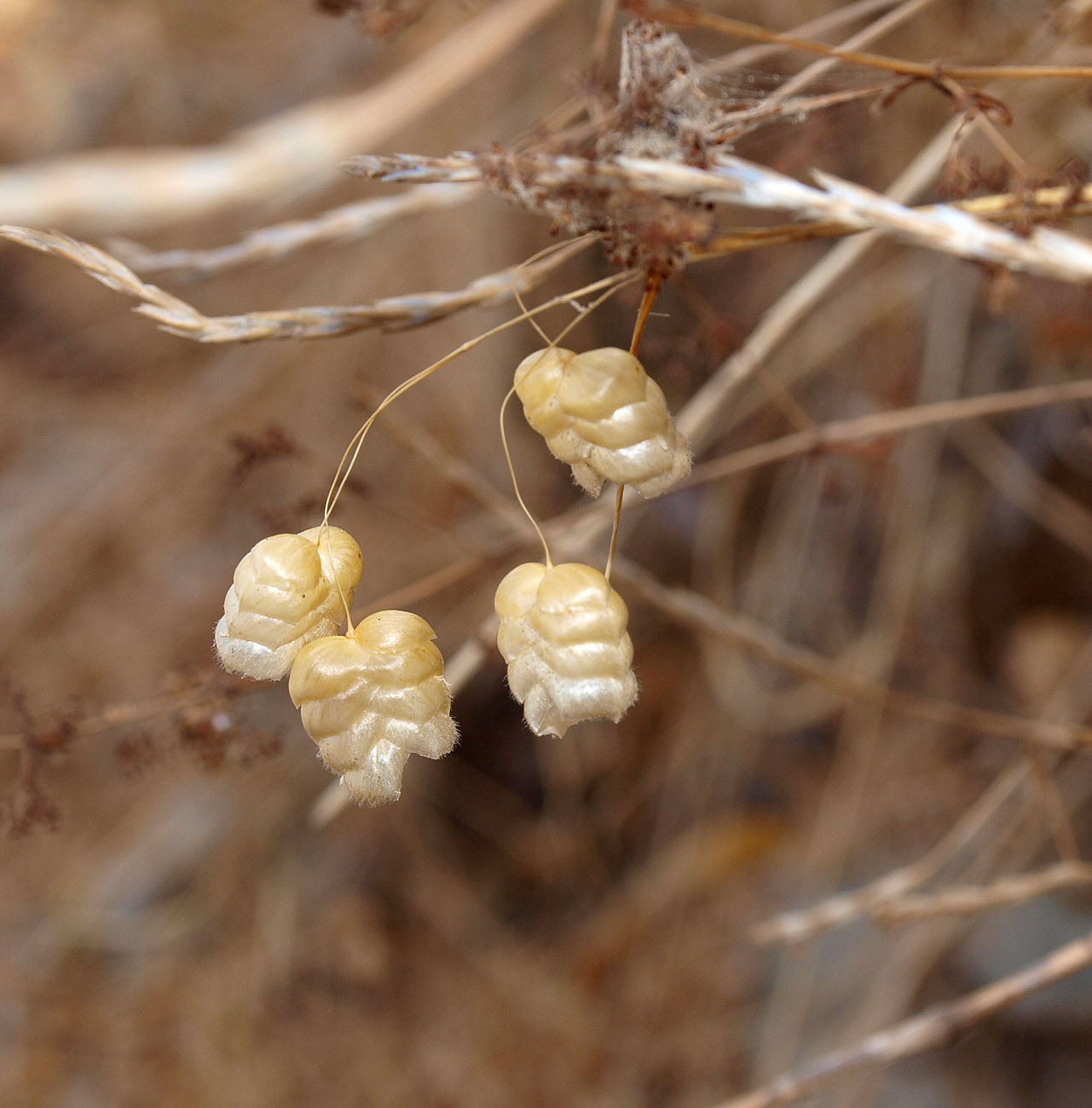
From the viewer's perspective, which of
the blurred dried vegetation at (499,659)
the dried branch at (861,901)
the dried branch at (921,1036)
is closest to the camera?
the dried branch at (921,1036)

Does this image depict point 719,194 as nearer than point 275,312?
Yes

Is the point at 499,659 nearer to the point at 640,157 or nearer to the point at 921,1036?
the point at 921,1036

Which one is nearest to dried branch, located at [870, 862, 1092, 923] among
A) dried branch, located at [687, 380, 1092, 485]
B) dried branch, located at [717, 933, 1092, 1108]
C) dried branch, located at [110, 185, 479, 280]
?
dried branch, located at [717, 933, 1092, 1108]

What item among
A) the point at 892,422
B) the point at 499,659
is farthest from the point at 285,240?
the point at 499,659

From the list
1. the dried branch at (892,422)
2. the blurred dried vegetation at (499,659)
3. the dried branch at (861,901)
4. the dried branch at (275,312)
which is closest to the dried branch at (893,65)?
the dried branch at (275,312)

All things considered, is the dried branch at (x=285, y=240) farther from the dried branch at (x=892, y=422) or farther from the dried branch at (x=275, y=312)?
the dried branch at (x=892, y=422)

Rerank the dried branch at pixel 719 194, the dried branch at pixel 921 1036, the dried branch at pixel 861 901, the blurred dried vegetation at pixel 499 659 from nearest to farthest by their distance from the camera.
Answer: the dried branch at pixel 719 194 < the dried branch at pixel 921 1036 < the dried branch at pixel 861 901 < the blurred dried vegetation at pixel 499 659
